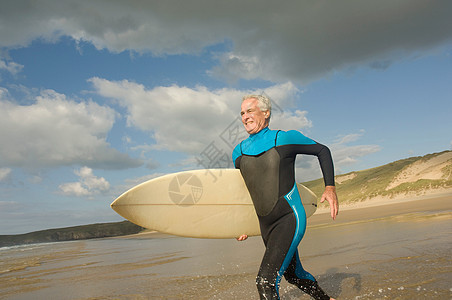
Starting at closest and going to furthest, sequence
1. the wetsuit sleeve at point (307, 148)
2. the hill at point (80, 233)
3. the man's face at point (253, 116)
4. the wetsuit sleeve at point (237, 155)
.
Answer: the wetsuit sleeve at point (307, 148) < the man's face at point (253, 116) < the wetsuit sleeve at point (237, 155) < the hill at point (80, 233)

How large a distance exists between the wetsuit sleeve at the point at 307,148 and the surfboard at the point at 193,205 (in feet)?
2.79

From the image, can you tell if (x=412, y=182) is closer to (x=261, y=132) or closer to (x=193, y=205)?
(x=193, y=205)

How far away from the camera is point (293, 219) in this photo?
2475mm

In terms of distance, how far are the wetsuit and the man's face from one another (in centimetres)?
7

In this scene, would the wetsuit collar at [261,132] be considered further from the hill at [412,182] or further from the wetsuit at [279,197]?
the hill at [412,182]

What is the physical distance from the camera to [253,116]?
9.06 ft

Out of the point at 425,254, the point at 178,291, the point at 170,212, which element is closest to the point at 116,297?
the point at 178,291

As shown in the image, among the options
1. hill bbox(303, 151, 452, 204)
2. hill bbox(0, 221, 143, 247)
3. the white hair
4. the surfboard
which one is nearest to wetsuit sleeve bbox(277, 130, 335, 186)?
the white hair

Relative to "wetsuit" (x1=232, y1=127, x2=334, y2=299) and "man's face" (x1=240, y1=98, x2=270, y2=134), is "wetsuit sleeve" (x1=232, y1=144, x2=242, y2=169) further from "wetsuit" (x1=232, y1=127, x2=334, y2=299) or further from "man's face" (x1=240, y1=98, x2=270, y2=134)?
"man's face" (x1=240, y1=98, x2=270, y2=134)

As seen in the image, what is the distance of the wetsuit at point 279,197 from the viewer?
2400mm

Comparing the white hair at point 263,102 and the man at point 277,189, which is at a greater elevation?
the white hair at point 263,102

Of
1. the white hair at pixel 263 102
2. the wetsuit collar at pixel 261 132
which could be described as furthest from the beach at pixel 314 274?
the white hair at pixel 263 102

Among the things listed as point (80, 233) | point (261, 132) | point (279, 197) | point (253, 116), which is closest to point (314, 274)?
point (279, 197)

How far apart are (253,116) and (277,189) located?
2.28ft
